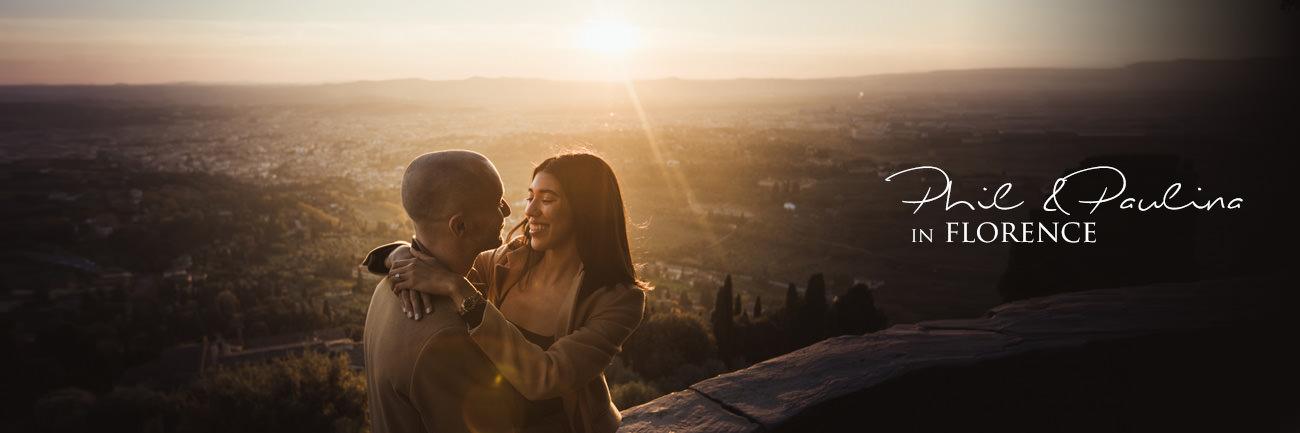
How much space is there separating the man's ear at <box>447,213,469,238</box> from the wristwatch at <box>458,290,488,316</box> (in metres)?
0.17

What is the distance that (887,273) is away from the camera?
46156mm

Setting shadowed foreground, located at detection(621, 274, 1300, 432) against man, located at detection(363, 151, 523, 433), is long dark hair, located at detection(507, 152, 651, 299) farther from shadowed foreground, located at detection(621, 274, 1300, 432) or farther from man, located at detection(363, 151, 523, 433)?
shadowed foreground, located at detection(621, 274, 1300, 432)

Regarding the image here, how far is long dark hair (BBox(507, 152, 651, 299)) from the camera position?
2492 millimetres

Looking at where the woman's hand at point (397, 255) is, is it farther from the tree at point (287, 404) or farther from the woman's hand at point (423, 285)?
the tree at point (287, 404)

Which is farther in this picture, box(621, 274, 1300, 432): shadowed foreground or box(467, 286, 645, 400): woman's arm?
box(621, 274, 1300, 432): shadowed foreground

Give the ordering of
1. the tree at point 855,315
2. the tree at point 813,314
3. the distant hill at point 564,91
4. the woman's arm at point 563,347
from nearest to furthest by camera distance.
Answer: the woman's arm at point 563,347, the tree at point 855,315, the tree at point 813,314, the distant hill at point 564,91

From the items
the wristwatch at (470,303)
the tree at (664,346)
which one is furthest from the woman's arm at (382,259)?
the tree at (664,346)

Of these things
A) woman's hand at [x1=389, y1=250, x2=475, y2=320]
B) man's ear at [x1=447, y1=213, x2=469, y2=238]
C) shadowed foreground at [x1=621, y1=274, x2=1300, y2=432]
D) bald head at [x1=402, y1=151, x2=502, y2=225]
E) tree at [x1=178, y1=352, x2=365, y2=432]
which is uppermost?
bald head at [x1=402, y1=151, x2=502, y2=225]

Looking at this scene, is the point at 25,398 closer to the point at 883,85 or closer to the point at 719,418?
the point at 719,418

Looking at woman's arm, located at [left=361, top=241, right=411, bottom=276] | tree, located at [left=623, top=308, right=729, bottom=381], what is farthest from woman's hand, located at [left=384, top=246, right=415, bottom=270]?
tree, located at [left=623, top=308, right=729, bottom=381]

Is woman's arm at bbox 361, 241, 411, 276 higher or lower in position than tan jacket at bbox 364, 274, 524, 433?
higher

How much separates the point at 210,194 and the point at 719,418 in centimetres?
6481

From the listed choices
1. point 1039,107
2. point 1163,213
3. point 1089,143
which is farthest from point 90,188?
point 1039,107

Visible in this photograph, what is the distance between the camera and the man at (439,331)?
5.68ft
